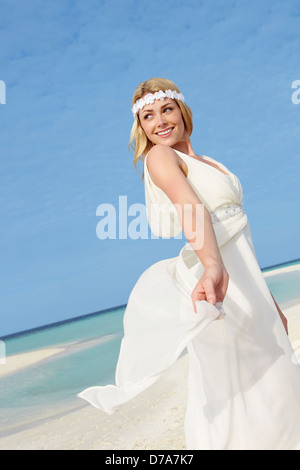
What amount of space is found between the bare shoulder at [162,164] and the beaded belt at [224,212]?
0.93 feet

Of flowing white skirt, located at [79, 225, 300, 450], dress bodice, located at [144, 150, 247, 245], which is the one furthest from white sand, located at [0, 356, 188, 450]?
dress bodice, located at [144, 150, 247, 245]

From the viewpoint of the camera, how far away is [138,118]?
2.61m

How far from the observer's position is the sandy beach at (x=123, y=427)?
4379 millimetres

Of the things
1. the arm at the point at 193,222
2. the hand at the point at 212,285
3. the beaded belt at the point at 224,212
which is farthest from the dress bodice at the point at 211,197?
the hand at the point at 212,285

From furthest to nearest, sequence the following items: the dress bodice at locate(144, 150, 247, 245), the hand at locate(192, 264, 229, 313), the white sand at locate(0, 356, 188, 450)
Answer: the white sand at locate(0, 356, 188, 450), the dress bodice at locate(144, 150, 247, 245), the hand at locate(192, 264, 229, 313)

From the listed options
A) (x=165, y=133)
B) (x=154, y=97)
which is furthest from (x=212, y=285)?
(x=154, y=97)

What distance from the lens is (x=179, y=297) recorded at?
2119 mm

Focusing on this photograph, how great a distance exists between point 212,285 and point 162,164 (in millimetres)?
692

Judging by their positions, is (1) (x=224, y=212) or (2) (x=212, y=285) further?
(1) (x=224, y=212)

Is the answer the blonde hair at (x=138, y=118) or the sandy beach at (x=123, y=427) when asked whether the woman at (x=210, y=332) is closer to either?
the blonde hair at (x=138, y=118)

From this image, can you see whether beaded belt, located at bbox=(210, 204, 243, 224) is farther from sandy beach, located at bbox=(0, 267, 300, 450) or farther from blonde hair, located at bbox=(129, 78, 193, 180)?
sandy beach, located at bbox=(0, 267, 300, 450)

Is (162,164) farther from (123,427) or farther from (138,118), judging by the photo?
(123,427)

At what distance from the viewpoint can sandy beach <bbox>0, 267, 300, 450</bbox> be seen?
4.38 metres

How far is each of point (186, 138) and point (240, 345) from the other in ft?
3.69
